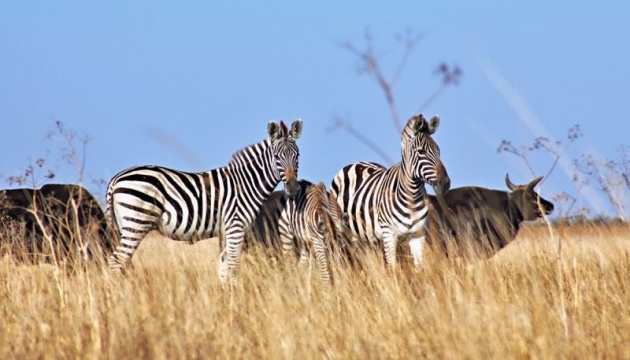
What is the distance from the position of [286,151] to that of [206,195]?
3.23ft

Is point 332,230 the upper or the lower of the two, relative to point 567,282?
upper

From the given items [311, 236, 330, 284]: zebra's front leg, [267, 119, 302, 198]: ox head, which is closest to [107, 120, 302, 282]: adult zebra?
[267, 119, 302, 198]: ox head

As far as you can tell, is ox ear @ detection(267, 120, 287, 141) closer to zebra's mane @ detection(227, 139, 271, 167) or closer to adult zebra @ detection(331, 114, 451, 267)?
zebra's mane @ detection(227, 139, 271, 167)

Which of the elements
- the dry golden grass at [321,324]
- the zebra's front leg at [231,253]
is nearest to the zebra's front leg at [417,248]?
the zebra's front leg at [231,253]

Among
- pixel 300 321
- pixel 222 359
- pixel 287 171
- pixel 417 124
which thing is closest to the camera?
pixel 222 359

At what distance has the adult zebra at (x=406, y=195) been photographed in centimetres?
1049

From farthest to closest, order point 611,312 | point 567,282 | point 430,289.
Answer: point 567,282 < point 430,289 < point 611,312

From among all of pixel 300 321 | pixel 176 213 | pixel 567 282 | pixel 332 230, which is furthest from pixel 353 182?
pixel 300 321

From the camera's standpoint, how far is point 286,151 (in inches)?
451

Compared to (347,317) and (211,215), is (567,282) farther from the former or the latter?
(211,215)

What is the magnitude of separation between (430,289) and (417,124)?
14.0ft

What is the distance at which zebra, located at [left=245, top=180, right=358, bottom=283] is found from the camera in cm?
1113

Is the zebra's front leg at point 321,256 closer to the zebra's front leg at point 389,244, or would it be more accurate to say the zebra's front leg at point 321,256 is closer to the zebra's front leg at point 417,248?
the zebra's front leg at point 389,244

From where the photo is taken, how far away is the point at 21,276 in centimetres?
754
